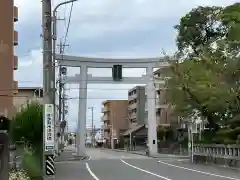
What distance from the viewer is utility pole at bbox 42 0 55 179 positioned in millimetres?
19984

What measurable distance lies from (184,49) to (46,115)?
45401 millimetres

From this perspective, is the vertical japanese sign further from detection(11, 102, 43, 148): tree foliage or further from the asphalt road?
detection(11, 102, 43, 148): tree foliage

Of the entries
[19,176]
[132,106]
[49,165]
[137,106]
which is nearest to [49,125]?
[49,165]

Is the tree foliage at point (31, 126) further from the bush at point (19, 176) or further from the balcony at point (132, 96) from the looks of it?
the balcony at point (132, 96)

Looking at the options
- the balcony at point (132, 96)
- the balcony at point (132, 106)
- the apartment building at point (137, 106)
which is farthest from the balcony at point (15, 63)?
the balcony at point (132, 106)

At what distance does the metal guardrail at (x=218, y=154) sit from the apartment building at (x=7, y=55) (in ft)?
60.2

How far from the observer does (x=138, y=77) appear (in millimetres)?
65750

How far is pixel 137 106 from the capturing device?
128m

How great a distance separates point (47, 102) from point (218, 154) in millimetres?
26498

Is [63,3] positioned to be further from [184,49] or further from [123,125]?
[123,125]

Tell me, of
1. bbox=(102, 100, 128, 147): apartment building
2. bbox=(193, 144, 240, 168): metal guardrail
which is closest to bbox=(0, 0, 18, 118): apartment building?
bbox=(193, 144, 240, 168): metal guardrail

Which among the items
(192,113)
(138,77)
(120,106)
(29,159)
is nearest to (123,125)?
(120,106)

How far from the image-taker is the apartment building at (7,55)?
51.6m

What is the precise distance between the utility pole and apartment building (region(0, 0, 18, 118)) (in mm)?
29737
